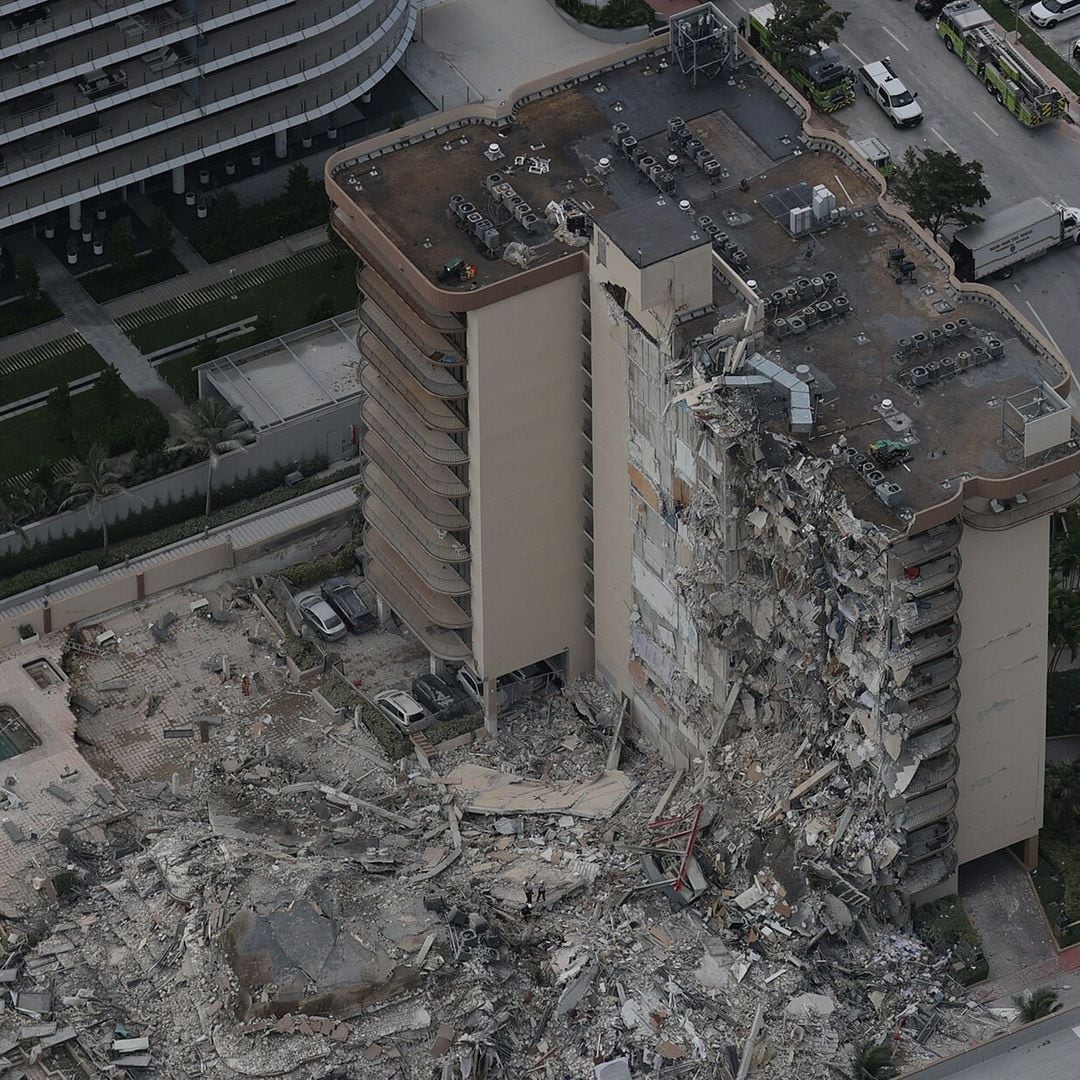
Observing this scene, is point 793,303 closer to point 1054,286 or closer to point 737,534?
point 737,534

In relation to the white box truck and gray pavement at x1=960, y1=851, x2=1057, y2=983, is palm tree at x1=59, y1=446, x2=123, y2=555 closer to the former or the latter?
the white box truck

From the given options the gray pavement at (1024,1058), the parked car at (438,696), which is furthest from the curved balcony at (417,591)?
the gray pavement at (1024,1058)

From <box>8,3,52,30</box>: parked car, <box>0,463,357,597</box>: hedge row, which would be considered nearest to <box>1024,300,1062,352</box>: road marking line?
<box>0,463,357,597</box>: hedge row

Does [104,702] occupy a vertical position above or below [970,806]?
below

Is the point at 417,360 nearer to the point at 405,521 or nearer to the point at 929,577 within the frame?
the point at 405,521

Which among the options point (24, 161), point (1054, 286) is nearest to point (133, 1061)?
point (24, 161)

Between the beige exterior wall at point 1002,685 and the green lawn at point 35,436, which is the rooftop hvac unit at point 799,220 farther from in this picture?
the green lawn at point 35,436

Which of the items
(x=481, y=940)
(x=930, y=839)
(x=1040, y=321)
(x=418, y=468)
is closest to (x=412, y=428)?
(x=418, y=468)
